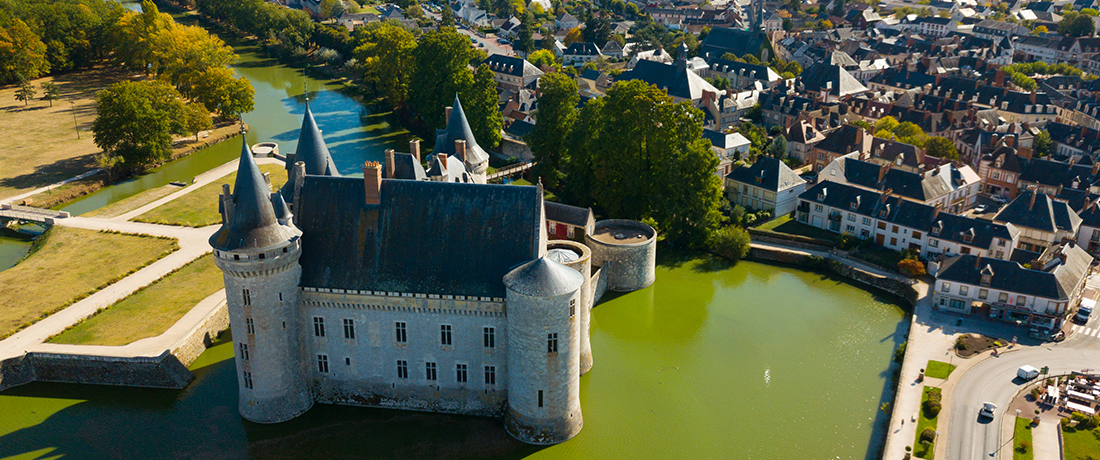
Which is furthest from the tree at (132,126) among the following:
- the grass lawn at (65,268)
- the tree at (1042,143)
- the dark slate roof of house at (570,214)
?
the tree at (1042,143)

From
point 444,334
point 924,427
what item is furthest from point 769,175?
point 444,334

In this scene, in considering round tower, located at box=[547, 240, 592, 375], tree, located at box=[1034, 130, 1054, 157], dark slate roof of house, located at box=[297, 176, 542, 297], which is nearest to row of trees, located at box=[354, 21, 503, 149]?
round tower, located at box=[547, 240, 592, 375]

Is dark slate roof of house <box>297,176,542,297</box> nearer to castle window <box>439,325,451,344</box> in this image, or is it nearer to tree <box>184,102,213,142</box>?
castle window <box>439,325,451,344</box>

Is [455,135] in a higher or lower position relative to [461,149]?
higher

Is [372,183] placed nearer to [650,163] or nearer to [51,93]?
[650,163]

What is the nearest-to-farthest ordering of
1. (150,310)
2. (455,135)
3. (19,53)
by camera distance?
(150,310) → (455,135) → (19,53)

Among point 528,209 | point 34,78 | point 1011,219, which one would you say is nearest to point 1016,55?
point 1011,219

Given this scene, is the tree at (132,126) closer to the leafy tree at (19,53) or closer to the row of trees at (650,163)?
the leafy tree at (19,53)
